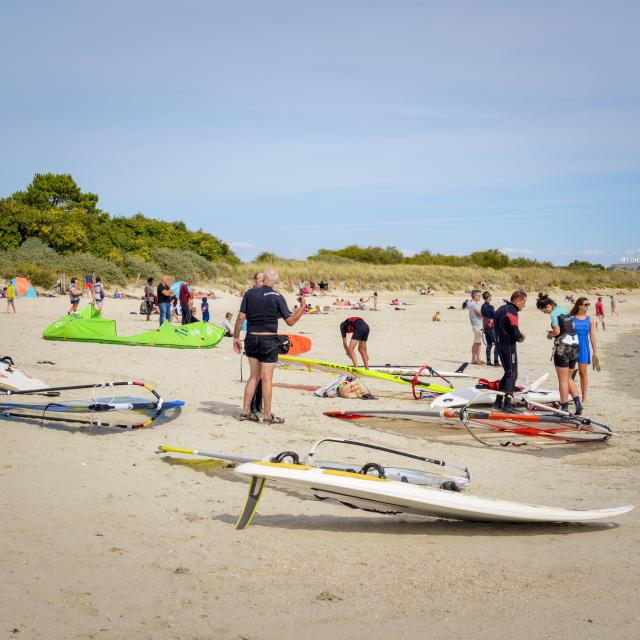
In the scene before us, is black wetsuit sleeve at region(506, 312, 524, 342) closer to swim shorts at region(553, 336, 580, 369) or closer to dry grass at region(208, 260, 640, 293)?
swim shorts at region(553, 336, 580, 369)

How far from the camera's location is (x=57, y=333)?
1494 cm

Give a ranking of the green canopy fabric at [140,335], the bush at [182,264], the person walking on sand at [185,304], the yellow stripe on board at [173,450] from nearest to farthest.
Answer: the yellow stripe on board at [173,450] → the green canopy fabric at [140,335] → the person walking on sand at [185,304] → the bush at [182,264]

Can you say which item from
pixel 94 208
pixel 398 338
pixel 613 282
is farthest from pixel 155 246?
pixel 613 282

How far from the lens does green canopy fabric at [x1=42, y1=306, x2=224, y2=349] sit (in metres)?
14.6

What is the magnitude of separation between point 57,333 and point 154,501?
35.3 ft

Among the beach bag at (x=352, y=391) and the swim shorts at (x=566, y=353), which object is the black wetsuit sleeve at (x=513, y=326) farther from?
the beach bag at (x=352, y=391)

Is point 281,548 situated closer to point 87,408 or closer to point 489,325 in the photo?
point 87,408

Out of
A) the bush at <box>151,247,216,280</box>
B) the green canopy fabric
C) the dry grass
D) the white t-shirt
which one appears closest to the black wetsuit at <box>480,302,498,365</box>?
the white t-shirt

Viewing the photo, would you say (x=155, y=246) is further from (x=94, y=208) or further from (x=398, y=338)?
(x=398, y=338)

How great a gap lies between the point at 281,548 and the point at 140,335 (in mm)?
10987

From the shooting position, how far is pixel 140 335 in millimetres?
14758

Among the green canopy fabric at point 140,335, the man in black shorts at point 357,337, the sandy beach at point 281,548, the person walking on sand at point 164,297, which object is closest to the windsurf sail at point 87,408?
the sandy beach at point 281,548

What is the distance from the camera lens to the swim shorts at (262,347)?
7.82m

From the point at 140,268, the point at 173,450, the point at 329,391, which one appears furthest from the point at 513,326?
the point at 140,268
